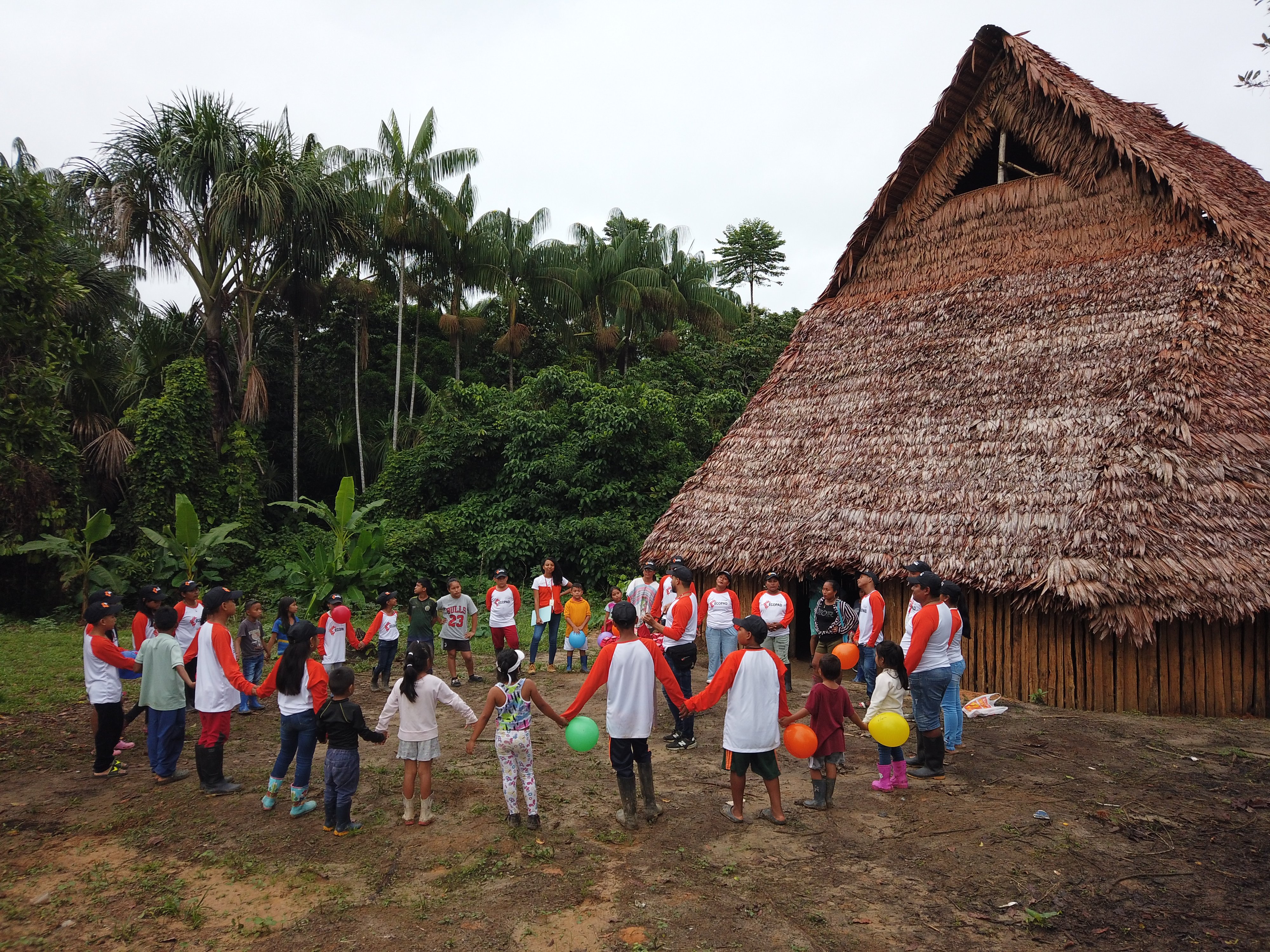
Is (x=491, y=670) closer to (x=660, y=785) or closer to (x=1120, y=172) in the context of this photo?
(x=660, y=785)

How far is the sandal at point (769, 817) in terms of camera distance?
19.6ft

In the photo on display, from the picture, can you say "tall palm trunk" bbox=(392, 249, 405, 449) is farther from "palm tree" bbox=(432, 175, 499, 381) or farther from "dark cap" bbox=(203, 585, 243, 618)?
"dark cap" bbox=(203, 585, 243, 618)

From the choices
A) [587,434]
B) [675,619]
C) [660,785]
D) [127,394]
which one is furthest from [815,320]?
[127,394]

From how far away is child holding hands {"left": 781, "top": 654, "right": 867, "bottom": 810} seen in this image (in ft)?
20.0

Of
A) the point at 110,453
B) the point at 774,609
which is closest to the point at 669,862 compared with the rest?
the point at 774,609

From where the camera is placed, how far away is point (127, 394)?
64.1ft

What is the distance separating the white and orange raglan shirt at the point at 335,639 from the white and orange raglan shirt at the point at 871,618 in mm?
5815

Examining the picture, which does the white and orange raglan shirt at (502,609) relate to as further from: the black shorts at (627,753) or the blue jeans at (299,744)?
the black shorts at (627,753)

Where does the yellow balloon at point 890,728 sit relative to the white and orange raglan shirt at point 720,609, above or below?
below

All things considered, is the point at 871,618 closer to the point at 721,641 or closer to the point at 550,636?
the point at 721,641

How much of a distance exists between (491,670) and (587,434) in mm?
8468

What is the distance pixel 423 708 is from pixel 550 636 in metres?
5.99

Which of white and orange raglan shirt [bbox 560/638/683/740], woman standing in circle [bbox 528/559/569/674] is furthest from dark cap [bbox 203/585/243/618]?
woman standing in circle [bbox 528/559/569/674]

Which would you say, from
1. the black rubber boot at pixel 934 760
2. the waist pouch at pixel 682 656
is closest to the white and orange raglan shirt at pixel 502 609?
the waist pouch at pixel 682 656
